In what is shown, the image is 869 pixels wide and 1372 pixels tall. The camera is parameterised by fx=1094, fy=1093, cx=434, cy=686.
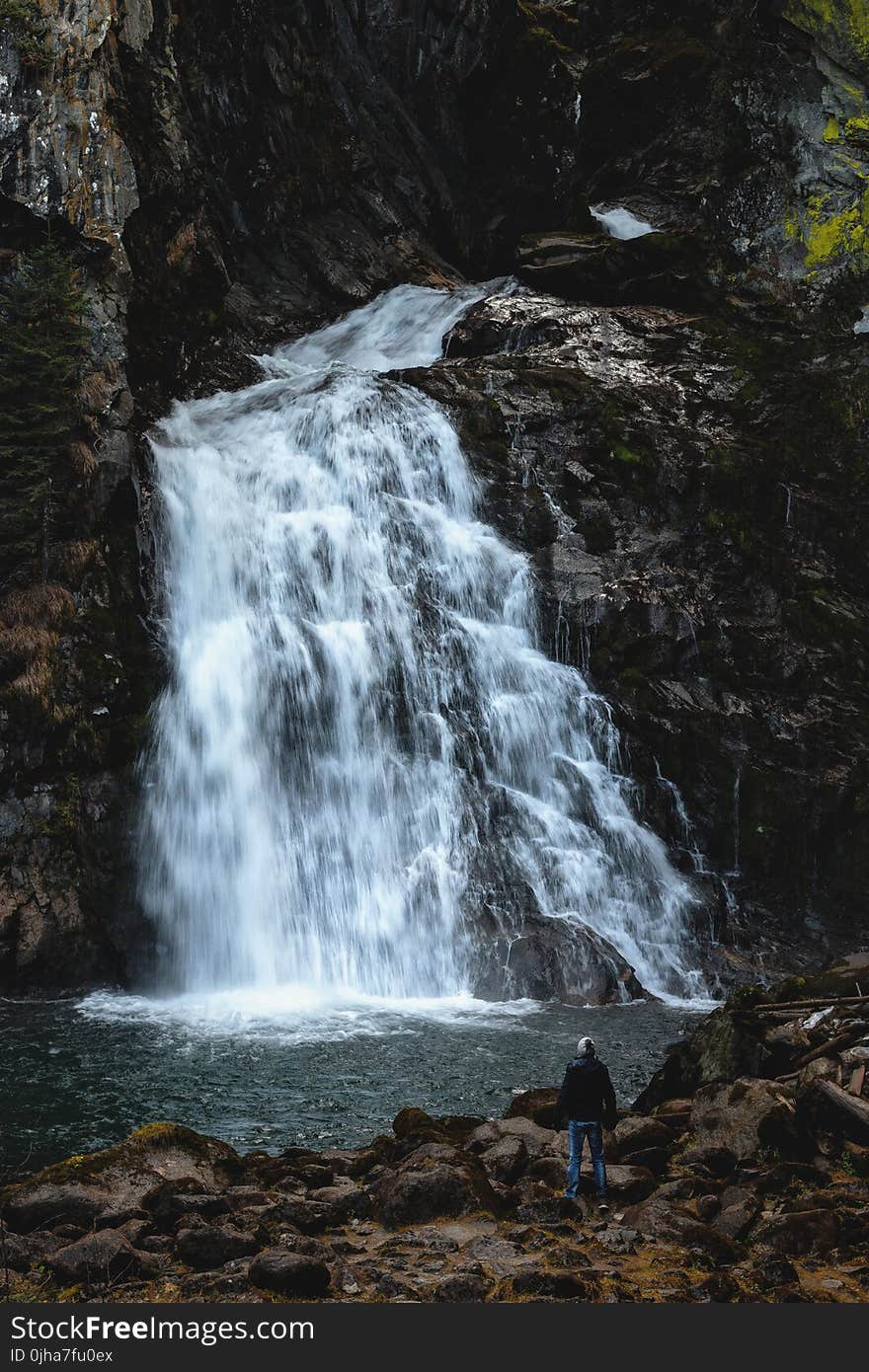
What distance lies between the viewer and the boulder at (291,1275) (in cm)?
752

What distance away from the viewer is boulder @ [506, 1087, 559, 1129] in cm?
1229

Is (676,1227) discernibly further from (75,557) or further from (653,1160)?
(75,557)

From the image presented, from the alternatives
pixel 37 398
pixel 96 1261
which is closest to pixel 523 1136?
pixel 96 1261

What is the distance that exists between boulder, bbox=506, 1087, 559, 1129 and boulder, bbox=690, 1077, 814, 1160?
1.66 metres

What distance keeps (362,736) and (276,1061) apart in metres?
9.35

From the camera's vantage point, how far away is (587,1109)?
394 inches

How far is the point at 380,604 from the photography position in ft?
84.9

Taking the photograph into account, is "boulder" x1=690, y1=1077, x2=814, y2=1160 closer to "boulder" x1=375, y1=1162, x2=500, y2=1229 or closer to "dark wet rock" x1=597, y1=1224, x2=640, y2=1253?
"dark wet rock" x1=597, y1=1224, x2=640, y2=1253

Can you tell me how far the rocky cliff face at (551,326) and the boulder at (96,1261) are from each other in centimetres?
1268

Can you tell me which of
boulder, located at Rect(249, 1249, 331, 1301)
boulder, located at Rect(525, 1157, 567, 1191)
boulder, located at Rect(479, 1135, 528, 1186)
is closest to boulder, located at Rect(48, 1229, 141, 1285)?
boulder, located at Rect(249, 1249, 331, 1301)

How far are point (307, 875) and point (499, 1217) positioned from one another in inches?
519

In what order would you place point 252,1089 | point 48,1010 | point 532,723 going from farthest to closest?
point 532,723, point 48,1010, point 252,1089

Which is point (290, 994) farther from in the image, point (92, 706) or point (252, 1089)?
point (92, 706)

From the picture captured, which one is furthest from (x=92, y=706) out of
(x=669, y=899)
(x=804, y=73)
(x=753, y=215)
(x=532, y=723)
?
(x=804, y=73)
